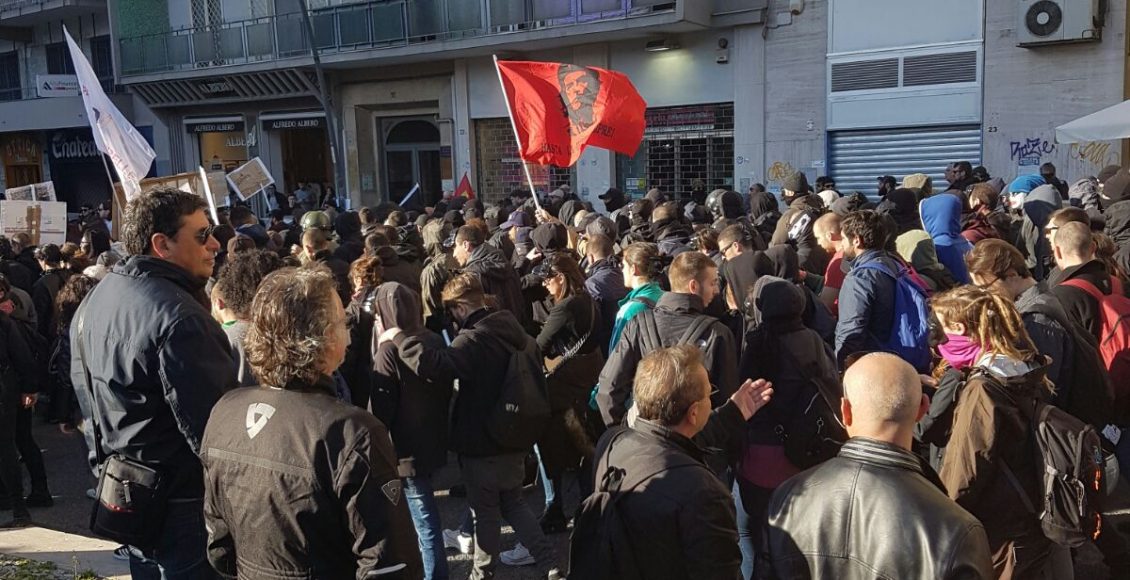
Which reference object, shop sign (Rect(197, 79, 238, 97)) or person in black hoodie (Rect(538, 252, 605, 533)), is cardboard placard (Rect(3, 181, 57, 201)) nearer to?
person in black hoodie (Rect(538, 252, 605, 533))

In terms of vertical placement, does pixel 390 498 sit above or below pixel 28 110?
below

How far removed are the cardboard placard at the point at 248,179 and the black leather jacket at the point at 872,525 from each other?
12.2m

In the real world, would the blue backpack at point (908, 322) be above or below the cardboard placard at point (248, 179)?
below

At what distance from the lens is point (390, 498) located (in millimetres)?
2367

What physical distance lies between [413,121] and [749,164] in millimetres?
9441

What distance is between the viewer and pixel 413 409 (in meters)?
4.41

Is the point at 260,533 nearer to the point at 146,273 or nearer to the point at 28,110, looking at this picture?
the point at 146,273

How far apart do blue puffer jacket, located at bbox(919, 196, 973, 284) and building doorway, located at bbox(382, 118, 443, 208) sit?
54.5 feet

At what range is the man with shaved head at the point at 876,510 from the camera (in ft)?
7.19

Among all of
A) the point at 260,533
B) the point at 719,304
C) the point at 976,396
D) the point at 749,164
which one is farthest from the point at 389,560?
the point at 749,164

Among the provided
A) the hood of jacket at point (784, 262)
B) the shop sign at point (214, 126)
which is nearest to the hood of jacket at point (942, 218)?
the hood of jacket at point (784, 262)

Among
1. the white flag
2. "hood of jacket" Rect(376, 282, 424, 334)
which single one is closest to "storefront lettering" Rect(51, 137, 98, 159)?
the white flag

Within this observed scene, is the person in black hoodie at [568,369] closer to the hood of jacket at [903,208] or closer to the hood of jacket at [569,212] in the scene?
the hood of jacket at [903,208]

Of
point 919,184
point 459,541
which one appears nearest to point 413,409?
point 459,541
